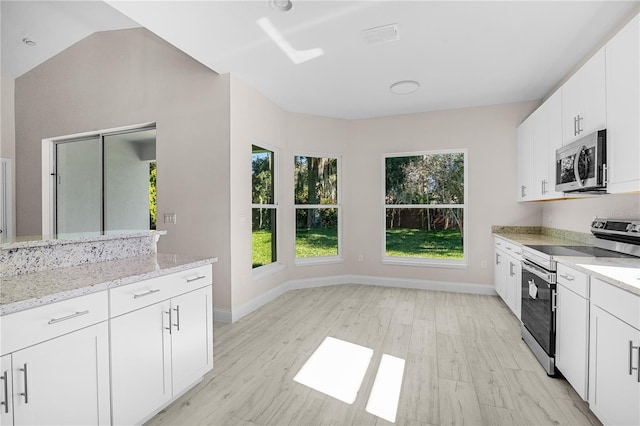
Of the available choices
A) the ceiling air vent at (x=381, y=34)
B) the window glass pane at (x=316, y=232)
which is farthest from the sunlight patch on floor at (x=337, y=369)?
the ceiling air vent at (x=381, y=34)

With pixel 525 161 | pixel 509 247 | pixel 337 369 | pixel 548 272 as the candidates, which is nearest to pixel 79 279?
pixel 337 369

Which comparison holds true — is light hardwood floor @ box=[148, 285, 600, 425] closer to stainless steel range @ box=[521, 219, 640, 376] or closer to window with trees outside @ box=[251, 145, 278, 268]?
stainless steel range @ box=[521, 219, 640, 376]

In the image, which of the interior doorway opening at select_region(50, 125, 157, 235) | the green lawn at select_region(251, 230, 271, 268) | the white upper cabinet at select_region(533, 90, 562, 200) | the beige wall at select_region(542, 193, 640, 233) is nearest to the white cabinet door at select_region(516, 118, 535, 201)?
the white upper cabinet at select_region(533, 90, 562, 200)

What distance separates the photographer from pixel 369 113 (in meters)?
4.93

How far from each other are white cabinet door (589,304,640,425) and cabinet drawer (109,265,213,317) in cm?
244

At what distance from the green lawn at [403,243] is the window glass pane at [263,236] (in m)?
0.03

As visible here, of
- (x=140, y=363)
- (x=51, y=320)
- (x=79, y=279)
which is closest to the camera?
(x=51, y=320)

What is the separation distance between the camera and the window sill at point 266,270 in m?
4.11

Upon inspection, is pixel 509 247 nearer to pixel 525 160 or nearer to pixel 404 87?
pixel 525 160

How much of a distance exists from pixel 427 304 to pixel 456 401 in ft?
6.98

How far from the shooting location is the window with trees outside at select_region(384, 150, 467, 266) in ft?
15.7

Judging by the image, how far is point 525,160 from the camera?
4.02m

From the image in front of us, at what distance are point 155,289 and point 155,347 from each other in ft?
1.11

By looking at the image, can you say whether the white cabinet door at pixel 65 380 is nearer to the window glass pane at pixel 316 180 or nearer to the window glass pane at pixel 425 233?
the window glass pane at pixel 316 180
